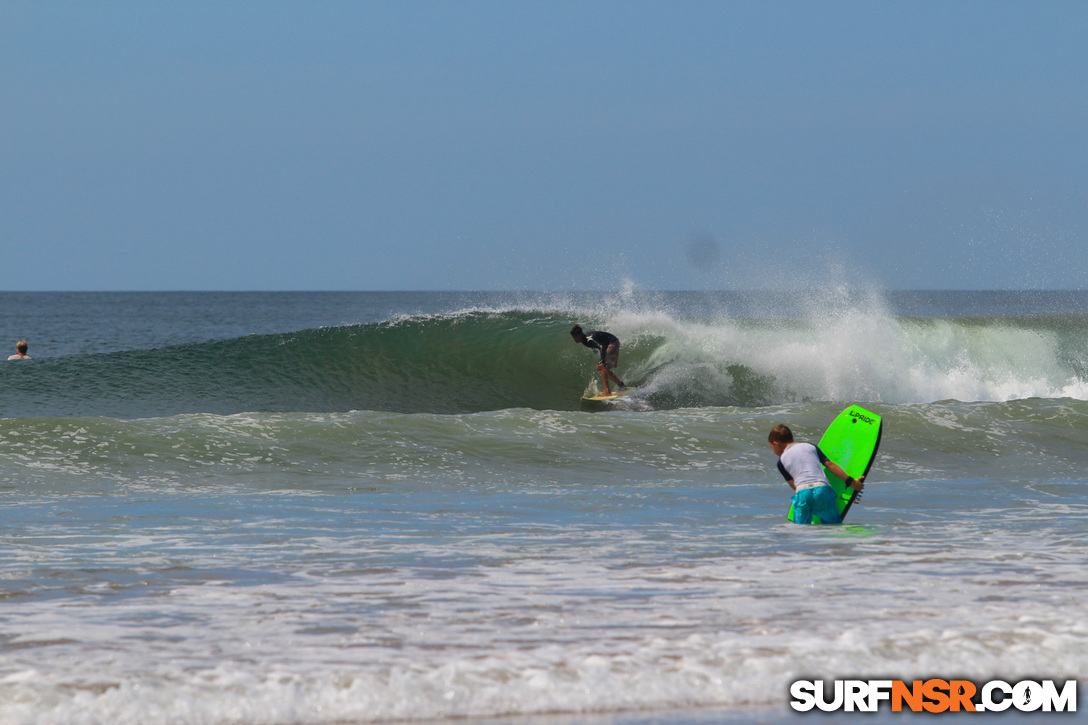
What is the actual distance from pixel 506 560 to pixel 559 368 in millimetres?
13151

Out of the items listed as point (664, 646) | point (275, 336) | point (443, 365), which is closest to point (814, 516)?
point (664, 646)

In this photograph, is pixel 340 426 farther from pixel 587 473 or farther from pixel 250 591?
pixel 250 591

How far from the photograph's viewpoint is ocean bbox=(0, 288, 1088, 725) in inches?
150

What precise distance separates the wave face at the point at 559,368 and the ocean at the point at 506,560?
0.51ft

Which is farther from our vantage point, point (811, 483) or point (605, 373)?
point (605, 373)

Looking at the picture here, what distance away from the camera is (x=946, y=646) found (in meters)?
4.19

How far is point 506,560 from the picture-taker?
596 centimetres

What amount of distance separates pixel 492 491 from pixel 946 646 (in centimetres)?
523

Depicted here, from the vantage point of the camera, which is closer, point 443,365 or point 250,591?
point 250,591

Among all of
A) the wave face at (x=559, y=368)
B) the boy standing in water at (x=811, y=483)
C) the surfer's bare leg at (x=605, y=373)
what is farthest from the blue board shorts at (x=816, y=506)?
the wave face at (x=559, y=368)

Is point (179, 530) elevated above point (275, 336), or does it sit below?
below

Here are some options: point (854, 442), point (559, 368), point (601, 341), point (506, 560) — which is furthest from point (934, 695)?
point (559, 368)

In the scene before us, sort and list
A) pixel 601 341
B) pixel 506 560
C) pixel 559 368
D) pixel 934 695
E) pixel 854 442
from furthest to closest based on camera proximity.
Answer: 1. pixel 559 368
2. pixel 601 341
3. pixel 854 442
4. pixel 506 560
5. pixel 934 695

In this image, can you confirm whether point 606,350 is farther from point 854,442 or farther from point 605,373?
point 854,442
